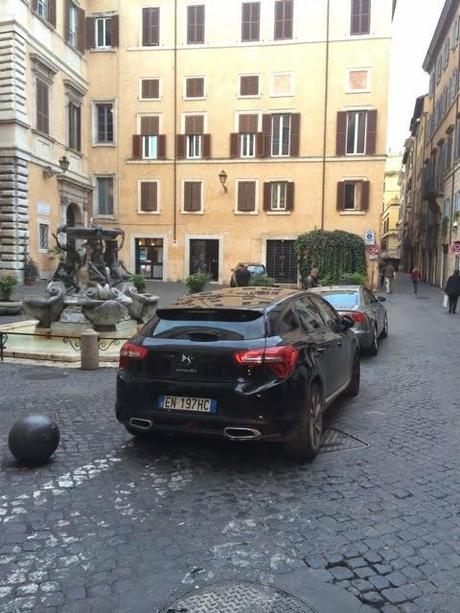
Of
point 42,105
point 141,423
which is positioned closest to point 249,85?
point 42,105

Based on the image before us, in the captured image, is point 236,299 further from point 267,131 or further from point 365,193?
point 267,131

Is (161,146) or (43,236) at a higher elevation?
(161,146)

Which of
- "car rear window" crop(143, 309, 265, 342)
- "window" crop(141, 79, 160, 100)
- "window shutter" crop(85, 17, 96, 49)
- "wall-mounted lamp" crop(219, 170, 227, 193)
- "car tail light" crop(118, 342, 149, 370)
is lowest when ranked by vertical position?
"car tail light" crop(118, 342, 149, 370)

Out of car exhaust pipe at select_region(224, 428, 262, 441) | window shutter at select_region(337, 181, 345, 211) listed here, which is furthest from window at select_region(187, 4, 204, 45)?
car exhaust pipe at select_region(224, 428, 262, 441)

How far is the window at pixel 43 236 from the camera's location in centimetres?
2980

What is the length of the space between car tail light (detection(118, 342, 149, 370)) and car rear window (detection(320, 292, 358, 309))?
6.43 m

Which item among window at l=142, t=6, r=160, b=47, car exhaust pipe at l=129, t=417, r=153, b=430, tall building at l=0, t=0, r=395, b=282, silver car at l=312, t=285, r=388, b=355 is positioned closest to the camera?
car exhaust pipe at l=129, t=417, r=153, b=430

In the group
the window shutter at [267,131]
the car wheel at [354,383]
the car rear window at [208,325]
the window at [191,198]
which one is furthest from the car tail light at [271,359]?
the window at [191,198]

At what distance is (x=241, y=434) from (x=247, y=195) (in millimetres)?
31247

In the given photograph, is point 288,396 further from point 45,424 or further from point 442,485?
point 45,424

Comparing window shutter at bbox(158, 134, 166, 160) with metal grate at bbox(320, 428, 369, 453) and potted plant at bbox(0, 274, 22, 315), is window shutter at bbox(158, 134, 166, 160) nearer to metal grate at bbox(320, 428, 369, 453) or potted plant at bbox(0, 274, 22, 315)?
potted plant at bbox(0, 274, 22, 315)

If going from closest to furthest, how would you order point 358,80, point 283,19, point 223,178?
1. point 358,80
2. point 283,19
3. point 223,178

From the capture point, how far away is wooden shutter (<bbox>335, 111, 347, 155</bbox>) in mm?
34000

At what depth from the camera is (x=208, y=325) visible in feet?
17.1
